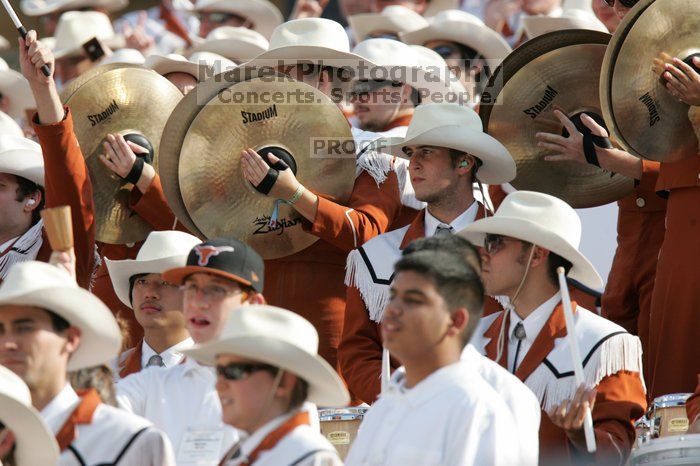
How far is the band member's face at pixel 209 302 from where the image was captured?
6676mm

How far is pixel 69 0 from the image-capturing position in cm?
1327

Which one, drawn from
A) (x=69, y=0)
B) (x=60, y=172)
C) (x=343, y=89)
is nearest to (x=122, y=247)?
(x=60, y=172)

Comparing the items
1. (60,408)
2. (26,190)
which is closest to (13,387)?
(60,408)

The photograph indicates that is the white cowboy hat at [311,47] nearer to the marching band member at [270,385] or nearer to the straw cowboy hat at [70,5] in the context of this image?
the marching band member at [270,385]

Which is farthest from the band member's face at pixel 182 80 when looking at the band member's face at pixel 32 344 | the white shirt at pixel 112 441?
the white shirt at pixel 112 441

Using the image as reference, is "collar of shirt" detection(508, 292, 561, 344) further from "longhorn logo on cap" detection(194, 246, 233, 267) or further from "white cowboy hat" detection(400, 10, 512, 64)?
"white cowboy hat" detection(400, 10, 512, 64)

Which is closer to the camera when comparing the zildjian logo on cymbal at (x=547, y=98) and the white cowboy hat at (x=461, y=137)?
the white cowboy hat at (x=461, y=137)

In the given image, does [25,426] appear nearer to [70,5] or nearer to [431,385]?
[431,385]

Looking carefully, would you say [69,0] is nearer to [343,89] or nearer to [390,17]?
[390,17]

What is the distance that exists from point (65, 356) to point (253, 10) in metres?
7.43

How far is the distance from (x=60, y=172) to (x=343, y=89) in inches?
71.4

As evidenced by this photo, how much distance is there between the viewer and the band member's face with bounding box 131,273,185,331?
25.8ft

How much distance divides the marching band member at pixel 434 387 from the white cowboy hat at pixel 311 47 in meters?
3.24

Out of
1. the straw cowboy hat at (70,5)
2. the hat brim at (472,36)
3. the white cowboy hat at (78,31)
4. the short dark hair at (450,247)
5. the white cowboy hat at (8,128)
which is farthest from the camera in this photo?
the straw cowboy hat at (70,5)
